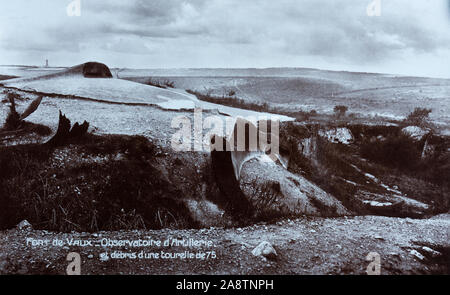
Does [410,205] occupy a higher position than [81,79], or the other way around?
[81,79]

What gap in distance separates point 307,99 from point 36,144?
4.92m

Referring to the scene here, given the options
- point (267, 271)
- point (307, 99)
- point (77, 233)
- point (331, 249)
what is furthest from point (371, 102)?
point (77, 233)

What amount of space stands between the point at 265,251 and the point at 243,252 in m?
0.21

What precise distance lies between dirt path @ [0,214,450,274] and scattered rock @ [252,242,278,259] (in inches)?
1.6

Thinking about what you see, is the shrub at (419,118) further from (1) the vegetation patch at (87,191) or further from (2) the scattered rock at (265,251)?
(1) the vegetation patch at (87,191)

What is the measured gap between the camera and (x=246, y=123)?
14.2 feet

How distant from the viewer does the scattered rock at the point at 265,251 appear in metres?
3.19

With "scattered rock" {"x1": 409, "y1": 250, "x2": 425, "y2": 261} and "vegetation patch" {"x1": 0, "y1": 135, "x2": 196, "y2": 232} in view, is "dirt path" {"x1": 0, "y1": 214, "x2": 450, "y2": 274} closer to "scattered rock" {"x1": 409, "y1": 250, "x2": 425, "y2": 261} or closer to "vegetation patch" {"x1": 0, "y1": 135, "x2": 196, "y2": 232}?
"scattered rock" {"x1": 409, "y1": 250, "x2": 425, "y2": 261}

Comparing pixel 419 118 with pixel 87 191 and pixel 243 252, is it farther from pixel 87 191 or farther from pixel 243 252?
pixel 87 191

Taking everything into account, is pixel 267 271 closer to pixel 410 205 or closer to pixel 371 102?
pixel 410 205

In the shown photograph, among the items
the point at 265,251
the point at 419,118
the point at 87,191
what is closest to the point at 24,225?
the point at 87,191

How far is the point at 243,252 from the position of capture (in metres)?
3.24

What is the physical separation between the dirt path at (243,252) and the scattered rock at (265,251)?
0.14ft

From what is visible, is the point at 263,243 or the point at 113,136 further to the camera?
the point at 113,136
